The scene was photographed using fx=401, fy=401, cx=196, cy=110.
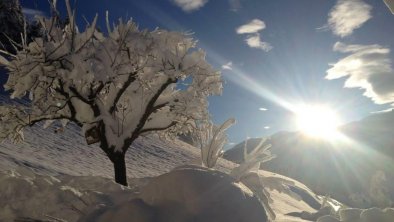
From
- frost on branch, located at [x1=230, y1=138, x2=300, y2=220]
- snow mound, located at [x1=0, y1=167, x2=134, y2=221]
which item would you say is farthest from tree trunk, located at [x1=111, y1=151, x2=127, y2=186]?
frost on branch, located at [x1=230, y1=138, x2=300, y2=220]

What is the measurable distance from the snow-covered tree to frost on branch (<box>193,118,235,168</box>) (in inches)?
64.9

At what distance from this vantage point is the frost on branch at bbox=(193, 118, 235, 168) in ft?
26.9

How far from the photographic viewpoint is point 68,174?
1187cm

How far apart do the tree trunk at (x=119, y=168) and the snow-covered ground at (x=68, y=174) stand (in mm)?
424

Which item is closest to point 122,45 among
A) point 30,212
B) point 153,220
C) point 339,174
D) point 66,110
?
point 66,110

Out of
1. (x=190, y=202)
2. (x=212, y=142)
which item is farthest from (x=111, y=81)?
(x=190, y=202)

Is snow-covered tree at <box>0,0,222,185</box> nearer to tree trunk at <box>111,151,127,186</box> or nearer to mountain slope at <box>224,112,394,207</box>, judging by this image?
tree trunk at <box>111,151,127,186</box>

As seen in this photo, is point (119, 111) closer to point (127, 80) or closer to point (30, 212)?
point (127, 80)

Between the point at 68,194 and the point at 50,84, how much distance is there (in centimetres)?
316

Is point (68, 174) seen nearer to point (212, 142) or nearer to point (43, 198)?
point (43, 198)

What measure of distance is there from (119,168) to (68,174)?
259cm

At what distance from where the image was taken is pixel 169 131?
41.8ft

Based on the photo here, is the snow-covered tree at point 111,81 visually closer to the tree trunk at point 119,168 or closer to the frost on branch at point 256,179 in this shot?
the tree trunk at point 119,168

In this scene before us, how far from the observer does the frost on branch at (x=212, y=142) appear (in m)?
8.20
